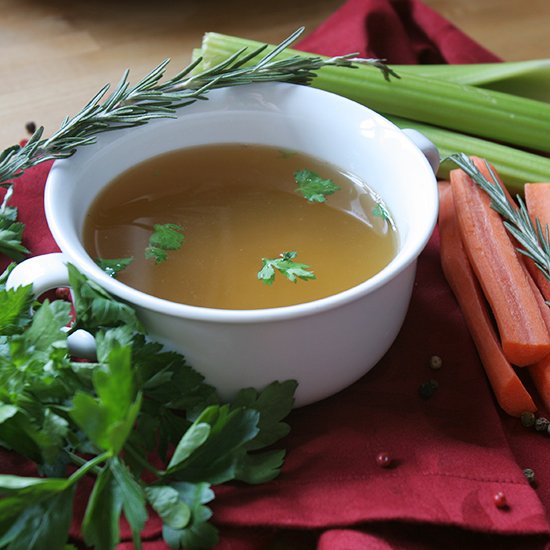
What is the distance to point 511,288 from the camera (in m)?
1.26

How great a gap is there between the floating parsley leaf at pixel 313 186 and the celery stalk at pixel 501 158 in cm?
30

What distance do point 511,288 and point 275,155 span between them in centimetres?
41

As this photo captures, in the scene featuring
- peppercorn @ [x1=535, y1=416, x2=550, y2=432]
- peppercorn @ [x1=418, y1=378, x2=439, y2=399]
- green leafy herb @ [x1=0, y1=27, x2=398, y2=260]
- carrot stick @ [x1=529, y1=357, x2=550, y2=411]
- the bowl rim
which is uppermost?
green leafy herb @ [x1=0, y1=27, x2=398, y2=260]

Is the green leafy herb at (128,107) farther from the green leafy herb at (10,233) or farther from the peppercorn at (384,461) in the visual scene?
Result: the peppercorn at (384,461)

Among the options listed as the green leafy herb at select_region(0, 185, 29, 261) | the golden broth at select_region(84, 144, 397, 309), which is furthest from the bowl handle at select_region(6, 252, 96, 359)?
the green leafy herb at select_region(0, 185, 29, 261)

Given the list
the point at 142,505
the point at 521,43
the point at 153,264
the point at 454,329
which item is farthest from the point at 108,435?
the point at 521,43

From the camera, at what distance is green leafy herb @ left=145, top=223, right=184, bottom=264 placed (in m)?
1.18

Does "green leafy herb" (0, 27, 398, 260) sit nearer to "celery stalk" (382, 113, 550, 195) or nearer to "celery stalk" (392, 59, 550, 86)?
"celery stalk" (382, 113, 550, 195)

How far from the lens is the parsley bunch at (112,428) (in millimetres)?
878

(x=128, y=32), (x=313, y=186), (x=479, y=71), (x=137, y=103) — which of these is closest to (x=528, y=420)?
(x=313, y=186)

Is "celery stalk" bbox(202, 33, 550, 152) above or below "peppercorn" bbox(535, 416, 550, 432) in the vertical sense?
above

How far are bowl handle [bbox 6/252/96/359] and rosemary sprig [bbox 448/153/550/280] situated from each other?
65 centimetres

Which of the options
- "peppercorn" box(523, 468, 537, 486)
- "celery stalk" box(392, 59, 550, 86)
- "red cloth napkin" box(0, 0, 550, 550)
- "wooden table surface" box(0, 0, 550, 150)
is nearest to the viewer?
"red cloth napkin" box(0, 0, 550, 550)

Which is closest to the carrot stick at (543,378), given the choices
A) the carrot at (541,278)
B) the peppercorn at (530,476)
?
the carrot at (541,278)
